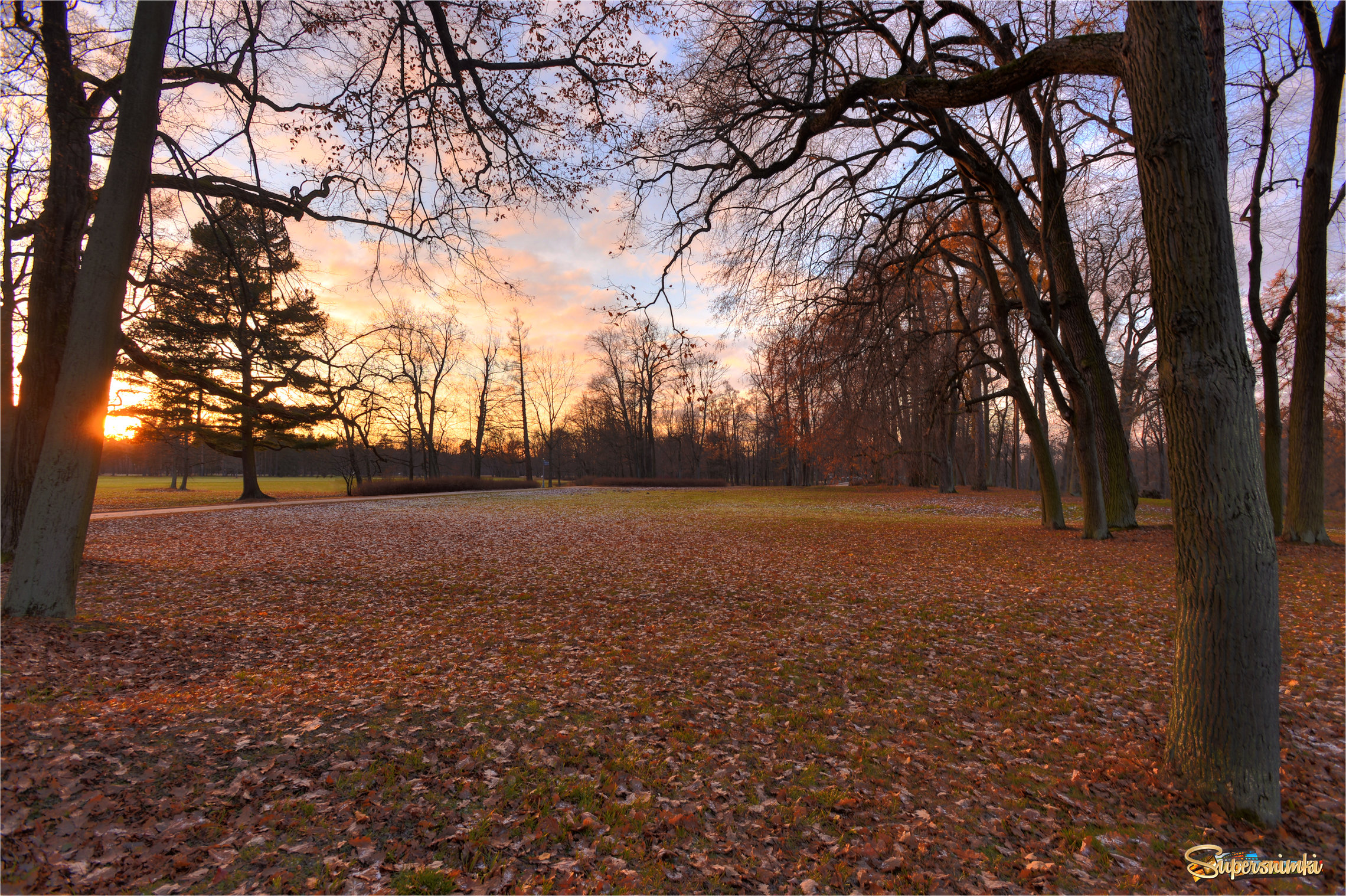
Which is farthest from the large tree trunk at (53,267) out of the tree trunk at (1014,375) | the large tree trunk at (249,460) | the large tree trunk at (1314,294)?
the large tree trunk at (249,460)

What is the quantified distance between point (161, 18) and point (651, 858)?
8666 mm

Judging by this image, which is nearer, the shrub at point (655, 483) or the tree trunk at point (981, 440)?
the tree trunk at point (981, 440)

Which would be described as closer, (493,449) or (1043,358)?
(1043,358)

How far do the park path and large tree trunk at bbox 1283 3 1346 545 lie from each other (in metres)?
21.6

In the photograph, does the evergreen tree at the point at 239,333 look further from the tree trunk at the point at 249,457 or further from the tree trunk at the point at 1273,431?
the tree trunk at the point at 1273,431

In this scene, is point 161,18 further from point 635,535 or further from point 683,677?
point 635,535

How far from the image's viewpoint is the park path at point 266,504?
16.6 metres

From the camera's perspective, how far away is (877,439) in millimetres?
22516

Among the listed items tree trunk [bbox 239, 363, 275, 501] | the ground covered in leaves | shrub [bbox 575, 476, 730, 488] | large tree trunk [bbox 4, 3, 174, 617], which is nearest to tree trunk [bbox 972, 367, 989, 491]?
shrub [bbox 575, 476, 730, 488]

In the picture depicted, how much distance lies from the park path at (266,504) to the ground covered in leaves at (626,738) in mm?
8484

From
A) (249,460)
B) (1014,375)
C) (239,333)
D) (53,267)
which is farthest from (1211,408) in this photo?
(249,460)

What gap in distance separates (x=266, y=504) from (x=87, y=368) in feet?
61.9

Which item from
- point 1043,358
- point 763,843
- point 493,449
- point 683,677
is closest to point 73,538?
point 683,677

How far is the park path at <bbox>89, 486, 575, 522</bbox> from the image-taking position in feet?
54.5
